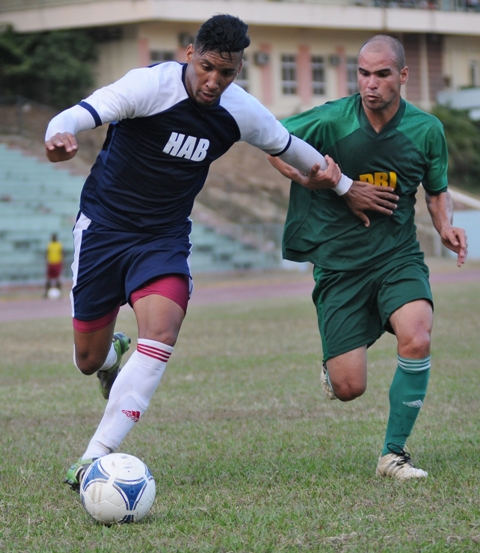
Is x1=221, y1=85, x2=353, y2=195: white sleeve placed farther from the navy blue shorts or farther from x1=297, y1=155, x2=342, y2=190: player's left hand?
the navy blue shorts

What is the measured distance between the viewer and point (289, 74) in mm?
46031

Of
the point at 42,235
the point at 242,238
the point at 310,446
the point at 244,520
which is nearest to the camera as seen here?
the point at 244,520

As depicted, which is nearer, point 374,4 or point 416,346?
point 416,346

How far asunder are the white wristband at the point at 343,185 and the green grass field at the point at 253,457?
1655 mm

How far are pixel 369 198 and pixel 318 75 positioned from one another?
42.4 m

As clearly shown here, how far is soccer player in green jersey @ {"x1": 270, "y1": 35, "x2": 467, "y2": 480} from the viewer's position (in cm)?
610

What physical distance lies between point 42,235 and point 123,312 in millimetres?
10390

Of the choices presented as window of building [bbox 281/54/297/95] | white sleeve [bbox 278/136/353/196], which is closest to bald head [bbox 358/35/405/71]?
white sleeve [bbox 278/136/353/196]

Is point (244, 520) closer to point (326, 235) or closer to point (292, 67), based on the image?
point (326, 235)

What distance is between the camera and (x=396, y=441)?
5.86m

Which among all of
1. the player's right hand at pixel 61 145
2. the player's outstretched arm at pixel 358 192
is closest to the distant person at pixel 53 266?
the player's outstretched arm at pixel 358 192

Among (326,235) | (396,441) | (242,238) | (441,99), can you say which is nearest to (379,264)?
(326,235)

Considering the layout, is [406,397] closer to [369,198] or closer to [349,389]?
[349,389]

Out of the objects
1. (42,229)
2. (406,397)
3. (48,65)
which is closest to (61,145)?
(406,397)
